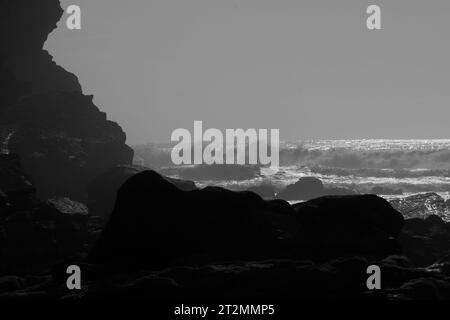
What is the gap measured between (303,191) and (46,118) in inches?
1423

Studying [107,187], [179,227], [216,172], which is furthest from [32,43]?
[179,227]

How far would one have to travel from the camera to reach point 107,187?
57.2m

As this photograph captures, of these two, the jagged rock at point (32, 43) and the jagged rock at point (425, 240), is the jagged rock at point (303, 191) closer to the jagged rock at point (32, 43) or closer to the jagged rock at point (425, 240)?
the jagged rock at point (32, 43)

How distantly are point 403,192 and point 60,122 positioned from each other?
59.1 meters

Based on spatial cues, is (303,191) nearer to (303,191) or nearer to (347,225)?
(303,191)

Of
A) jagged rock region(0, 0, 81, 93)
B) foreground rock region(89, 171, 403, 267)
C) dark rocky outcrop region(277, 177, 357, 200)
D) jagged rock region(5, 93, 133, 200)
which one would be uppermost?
jagged rock region(0, 0, 81, 93)

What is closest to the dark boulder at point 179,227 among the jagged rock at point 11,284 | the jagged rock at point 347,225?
the jagged rock at point 347,225

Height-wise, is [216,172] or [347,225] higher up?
[347,225]

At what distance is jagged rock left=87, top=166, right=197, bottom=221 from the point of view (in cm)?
5588

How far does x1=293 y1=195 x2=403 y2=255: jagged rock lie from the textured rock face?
37258mm

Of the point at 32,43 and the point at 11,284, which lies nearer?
the point at 11,284

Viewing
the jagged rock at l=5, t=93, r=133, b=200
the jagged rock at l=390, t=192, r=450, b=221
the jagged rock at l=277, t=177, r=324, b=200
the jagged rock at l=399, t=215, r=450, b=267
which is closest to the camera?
the jagged rock at l=399, t=215, r=450, b=267

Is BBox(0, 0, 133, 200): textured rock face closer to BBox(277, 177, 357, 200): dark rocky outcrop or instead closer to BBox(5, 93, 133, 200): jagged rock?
BBox(5, 93, 133, 200): jagged rock

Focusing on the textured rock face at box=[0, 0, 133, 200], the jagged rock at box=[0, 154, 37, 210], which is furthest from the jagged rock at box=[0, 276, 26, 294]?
the textured rock face at box=[0, 0, 133, 200]
